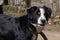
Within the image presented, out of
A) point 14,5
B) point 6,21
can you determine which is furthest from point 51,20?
point 6,21

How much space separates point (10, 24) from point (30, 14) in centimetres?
65

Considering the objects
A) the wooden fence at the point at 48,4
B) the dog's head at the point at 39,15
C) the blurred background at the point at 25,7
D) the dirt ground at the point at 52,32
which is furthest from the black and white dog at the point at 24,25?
the wooden fence at the point at 48,4

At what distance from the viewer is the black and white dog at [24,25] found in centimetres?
543

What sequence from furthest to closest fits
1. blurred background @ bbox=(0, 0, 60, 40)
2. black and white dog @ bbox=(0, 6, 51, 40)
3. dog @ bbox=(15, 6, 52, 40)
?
1. blurred background @ bbox=(0, 0, 60, 40)
2. dog @ bbox=(15, 6, 52, 40)
3. black and white dog @ bbox=(0, 6, 51, 40)

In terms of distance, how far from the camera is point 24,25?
571 cm

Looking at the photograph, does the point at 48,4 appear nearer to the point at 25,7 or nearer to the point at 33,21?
the point at 25,7

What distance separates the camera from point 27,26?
571 centimetres

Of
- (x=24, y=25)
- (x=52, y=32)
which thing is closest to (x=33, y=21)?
(x=24, y=25)

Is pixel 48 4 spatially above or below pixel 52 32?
above

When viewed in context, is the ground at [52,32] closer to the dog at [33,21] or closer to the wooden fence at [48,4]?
→ the wooden fence at [48,4]

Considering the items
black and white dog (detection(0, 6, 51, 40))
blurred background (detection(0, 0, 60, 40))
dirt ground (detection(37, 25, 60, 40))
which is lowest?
dirt ground (detection(37, 25, 60, 40))

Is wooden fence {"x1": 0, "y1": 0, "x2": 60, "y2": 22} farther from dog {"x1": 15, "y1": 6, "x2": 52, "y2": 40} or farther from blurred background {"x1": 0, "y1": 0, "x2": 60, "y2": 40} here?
dog {"x1": 15, "y1": 6, "x2": 52, "y2": 40}

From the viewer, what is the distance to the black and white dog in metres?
5.43

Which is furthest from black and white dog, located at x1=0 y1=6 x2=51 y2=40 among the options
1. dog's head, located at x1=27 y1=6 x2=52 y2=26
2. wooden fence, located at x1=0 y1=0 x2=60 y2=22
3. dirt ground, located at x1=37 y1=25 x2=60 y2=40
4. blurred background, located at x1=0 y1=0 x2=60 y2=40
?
wooden fence, located at x1=0 y1=0 x2=60 y2=22
